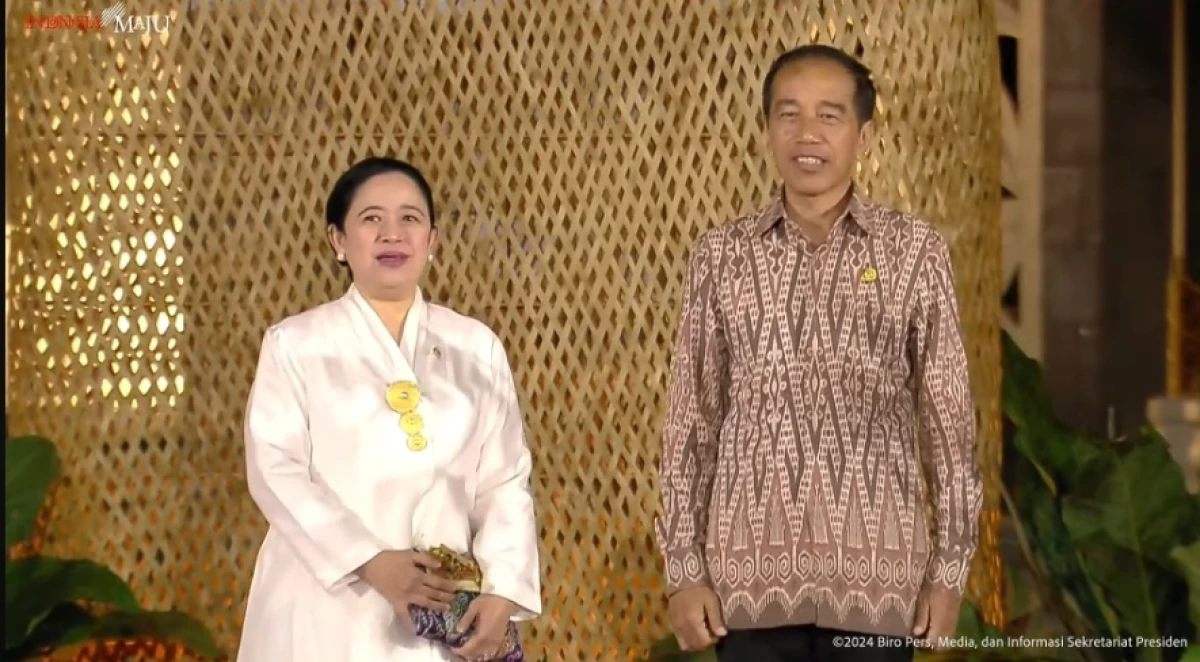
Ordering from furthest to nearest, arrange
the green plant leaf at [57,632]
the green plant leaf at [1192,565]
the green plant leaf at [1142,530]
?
1. the green plant leaf at [57,632]
2. the green plant leaf at [1142,530]
3. the green plant leaf at [1192,565]

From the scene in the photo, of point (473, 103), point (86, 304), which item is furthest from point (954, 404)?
point (86, 304)

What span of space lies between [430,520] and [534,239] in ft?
2.36

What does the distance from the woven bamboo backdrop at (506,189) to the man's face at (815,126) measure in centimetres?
65

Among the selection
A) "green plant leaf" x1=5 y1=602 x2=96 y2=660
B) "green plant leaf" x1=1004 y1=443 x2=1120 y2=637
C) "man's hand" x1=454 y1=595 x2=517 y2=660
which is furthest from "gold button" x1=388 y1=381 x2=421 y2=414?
"green plant leaf" x1=1004 y1=443 x2=1120 y2=637

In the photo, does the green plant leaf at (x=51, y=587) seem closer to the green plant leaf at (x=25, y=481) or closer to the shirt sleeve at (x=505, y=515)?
the green plant leaf at (x=25, y=481)

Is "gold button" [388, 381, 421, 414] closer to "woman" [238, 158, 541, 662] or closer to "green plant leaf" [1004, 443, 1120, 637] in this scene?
"woman" [238, 158, 541, 662]

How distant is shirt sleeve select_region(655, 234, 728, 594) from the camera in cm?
214

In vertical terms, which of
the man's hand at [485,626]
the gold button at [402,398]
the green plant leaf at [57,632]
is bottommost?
the green plant leaf at [57,632]

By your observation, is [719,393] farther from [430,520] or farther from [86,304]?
[86,304]

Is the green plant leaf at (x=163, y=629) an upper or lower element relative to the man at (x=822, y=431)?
lower

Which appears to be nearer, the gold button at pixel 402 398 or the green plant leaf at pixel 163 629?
the gold button at pixel 402 398

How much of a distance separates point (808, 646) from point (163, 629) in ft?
4.32

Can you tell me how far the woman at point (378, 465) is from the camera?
7.36 feet

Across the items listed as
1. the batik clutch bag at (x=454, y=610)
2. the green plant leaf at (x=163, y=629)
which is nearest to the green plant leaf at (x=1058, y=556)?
the batik clutch bag at (x=454, y=610)
